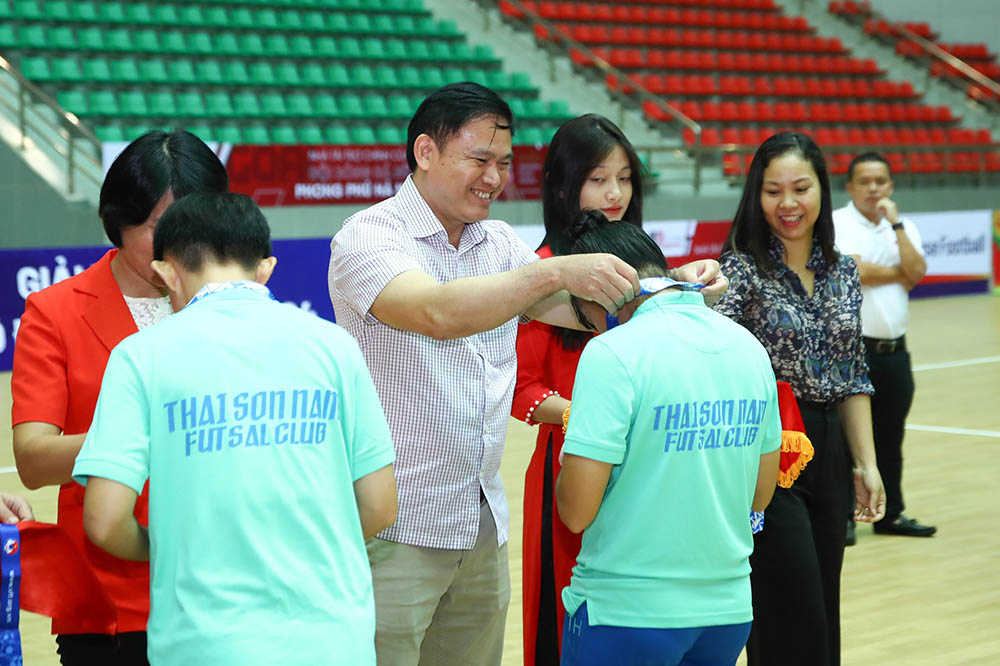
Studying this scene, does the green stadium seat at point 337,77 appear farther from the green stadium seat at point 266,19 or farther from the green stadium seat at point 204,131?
the green stadium seat at point 204,131

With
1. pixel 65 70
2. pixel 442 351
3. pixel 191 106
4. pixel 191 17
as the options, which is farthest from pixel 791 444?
pixel 191 17

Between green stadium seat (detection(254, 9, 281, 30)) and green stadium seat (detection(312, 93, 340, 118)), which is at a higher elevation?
green stadium seat (detection(254, 9, 281, 30))

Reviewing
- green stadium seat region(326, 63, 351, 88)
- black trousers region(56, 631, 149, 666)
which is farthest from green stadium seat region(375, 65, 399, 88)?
black trousers region(56, 631, 149, 666)

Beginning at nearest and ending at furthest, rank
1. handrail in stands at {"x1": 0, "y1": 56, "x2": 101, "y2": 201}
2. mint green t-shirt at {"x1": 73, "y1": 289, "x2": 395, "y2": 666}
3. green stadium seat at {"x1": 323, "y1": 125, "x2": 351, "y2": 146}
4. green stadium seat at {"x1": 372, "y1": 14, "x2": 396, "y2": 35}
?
1. mint green t-shirt at {"x1": 73, "y1": 289, "x2": 395, "y2": 666}
2. handrail in stands at {"x1": 0, "y1": 56, "x2": 101, "y2": 201}
3. green stadium seat at {"x1": 323, "y1": 125, "x2": 351, "y2": 146}
4. green stadium seat at {"x1": 372, "y1": 14, "x2": 396, "y2": 35}

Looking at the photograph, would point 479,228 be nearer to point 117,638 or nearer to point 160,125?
point 117,638

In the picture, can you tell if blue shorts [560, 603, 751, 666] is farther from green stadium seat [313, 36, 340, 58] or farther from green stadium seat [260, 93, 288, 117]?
green stadium seat [313, 36, 340, 58]

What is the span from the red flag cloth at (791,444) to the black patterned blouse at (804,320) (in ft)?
0.93

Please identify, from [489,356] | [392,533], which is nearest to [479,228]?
[489,356]

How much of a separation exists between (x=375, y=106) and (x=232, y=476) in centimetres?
1345

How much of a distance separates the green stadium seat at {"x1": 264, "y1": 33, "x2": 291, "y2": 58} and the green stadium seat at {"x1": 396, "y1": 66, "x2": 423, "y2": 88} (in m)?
1.45

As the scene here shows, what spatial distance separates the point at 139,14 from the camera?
14094 mm

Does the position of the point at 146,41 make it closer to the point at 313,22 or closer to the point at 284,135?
the point at 284,135

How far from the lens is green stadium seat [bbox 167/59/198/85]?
44.1 ft

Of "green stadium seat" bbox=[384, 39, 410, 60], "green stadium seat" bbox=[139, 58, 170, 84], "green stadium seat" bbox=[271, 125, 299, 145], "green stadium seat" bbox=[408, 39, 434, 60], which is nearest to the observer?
"green stadium seat" bbox=[139, 58, 170, 84]
